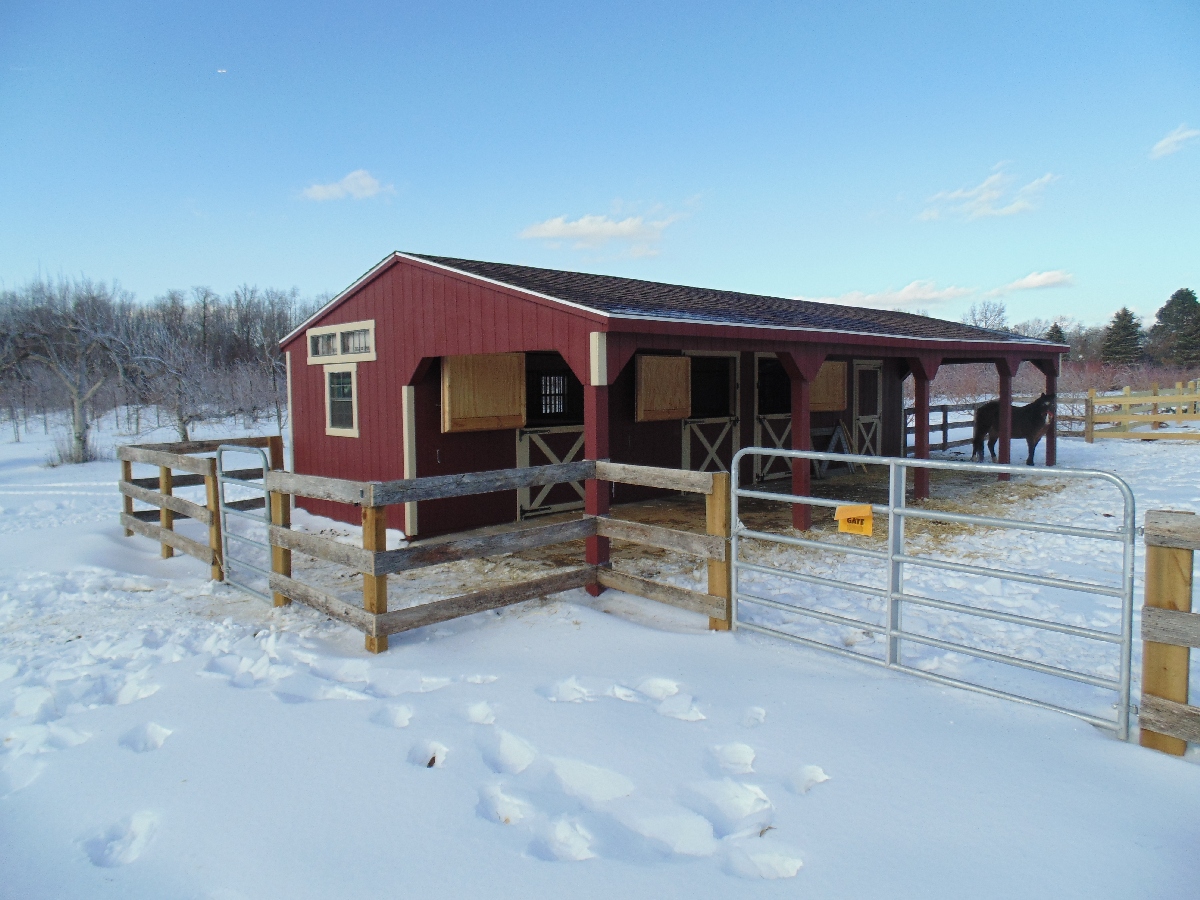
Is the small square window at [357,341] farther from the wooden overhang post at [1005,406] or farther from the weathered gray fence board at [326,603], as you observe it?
the wooden overhang post at [1005,406]

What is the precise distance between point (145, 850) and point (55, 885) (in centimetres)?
23

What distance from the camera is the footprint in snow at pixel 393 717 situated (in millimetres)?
3160

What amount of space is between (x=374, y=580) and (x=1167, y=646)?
3.63 m

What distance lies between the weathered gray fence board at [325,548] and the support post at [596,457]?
5.29ft

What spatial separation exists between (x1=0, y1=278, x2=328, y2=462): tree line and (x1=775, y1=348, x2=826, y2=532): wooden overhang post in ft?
47.0

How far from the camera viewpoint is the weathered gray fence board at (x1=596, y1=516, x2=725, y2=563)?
4.45 metres

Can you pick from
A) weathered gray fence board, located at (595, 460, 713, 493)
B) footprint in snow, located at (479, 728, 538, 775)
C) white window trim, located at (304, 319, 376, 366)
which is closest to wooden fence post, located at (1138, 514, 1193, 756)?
weathered gray fence board, located at (595, 460, 713, 493)

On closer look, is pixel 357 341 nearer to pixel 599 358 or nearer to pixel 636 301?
pixel 636 301

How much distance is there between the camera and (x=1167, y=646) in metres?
2.87

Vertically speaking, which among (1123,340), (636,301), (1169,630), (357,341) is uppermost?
(1123,340)

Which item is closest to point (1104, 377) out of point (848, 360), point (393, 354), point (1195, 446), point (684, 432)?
point (1195, 446)

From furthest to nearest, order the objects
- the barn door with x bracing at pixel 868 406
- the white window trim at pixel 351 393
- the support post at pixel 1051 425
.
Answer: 1. the support post at pixel 1051 425
2. the barn door with x bracing at pixel 868 406
3. the white window trim at pixel 351 393

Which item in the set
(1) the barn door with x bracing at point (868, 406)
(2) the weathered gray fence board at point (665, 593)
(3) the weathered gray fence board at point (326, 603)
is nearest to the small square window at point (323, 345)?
(3) the weathered gray fence board at point (326, 603)

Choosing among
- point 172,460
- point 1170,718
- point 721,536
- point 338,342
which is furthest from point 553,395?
point 1170,718
